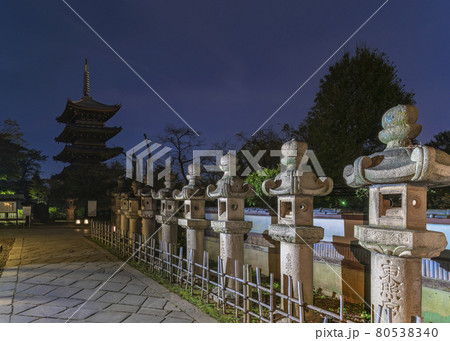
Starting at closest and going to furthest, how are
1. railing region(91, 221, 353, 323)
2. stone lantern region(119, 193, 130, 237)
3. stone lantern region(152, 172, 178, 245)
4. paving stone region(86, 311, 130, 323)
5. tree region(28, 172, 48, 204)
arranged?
1. railing region(91, 221, 353, 323)
2. paving stone region(86, 311, 130, 323)
3. stone lantern region(152, 172, 178, 245)
4. stone lantern region(119, 193, 130, 237)
5. tree region(28, 172, 48, 204)

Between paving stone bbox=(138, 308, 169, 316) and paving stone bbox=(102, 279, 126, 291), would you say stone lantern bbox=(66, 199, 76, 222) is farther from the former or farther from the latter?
paving stone bbox=(138, 308, 169, 316)

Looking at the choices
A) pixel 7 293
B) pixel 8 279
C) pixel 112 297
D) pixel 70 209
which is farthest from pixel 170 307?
pixel 70 209

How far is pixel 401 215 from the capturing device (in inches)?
139

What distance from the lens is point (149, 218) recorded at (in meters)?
11.3

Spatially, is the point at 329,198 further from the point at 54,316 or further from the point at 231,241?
the point at 54,316

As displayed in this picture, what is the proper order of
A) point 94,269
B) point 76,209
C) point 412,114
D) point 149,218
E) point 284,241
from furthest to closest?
point 76,209, point 149,218, point 94,269, point 284,241, point 412,114

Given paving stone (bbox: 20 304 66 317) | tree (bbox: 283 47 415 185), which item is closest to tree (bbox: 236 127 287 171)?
tree (bbox: 283 47 415 185)

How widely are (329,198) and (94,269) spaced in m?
9.87

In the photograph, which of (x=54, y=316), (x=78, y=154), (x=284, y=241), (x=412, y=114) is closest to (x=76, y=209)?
(x=78, y=154)

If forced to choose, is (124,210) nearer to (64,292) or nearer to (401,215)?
(64,292)

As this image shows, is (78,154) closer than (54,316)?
No

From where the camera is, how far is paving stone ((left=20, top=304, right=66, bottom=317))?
558 cm

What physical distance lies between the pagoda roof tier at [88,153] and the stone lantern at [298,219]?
31426 mm

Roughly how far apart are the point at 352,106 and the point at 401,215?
15037 mm
